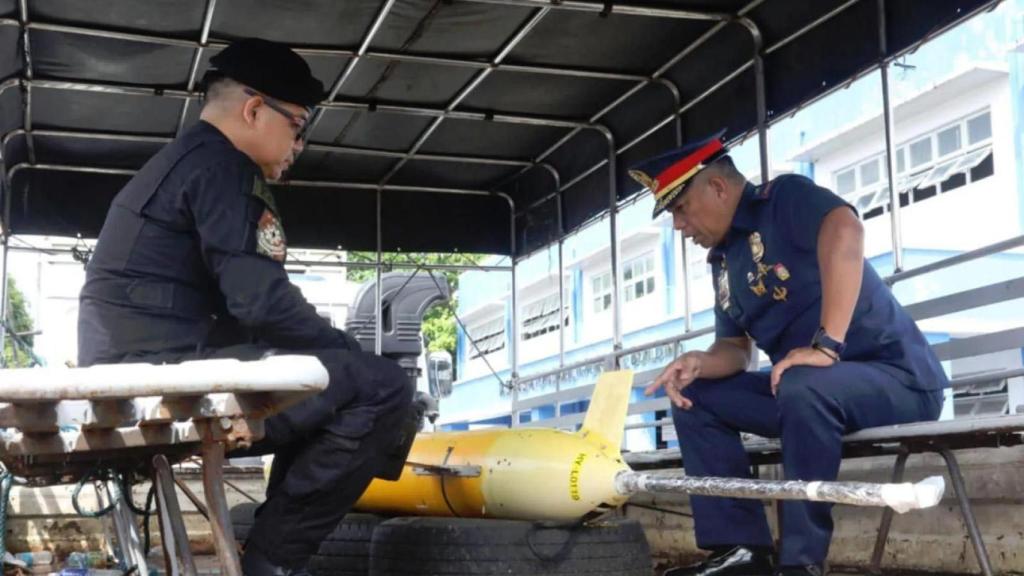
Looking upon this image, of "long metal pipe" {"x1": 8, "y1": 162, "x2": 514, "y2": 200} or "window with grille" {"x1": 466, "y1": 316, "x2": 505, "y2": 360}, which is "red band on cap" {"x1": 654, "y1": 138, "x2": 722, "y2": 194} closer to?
"long metal pipe" {"x1": 8, "y1": 162, "x2": 514, "y2": 200}

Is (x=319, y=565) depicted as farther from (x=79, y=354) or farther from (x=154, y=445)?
(x=154, y=445)

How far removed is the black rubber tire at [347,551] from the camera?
131 inches

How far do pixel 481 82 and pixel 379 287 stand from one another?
8.79 ft

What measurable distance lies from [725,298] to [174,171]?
1654 mm

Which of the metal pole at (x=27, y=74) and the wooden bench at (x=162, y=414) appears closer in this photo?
the wooden bench at (x=162, y=414)

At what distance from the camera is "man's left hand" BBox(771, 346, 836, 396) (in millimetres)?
2637

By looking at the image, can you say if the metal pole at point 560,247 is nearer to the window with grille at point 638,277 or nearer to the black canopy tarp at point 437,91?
the black canopy tarp at point 437,91

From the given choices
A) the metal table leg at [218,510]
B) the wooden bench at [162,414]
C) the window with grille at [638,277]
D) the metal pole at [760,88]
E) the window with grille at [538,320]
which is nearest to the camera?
the wooden bench at [162,414]

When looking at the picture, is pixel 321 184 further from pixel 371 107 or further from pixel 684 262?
pixel 684 262

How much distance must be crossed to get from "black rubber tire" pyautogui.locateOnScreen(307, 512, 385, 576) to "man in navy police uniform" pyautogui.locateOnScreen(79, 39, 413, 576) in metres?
1.01

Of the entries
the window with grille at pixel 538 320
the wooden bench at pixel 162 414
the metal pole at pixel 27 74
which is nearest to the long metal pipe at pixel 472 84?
the metal pole at pixel 27 74

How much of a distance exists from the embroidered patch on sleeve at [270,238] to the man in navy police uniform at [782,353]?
1196 millimetres

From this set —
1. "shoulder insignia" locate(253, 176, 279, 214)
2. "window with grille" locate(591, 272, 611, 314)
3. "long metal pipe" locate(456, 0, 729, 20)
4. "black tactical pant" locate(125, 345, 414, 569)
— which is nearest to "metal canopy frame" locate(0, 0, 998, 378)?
"long metal pipe" locate(456, 0, 729, 20)

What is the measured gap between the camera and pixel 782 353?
9.98ft
